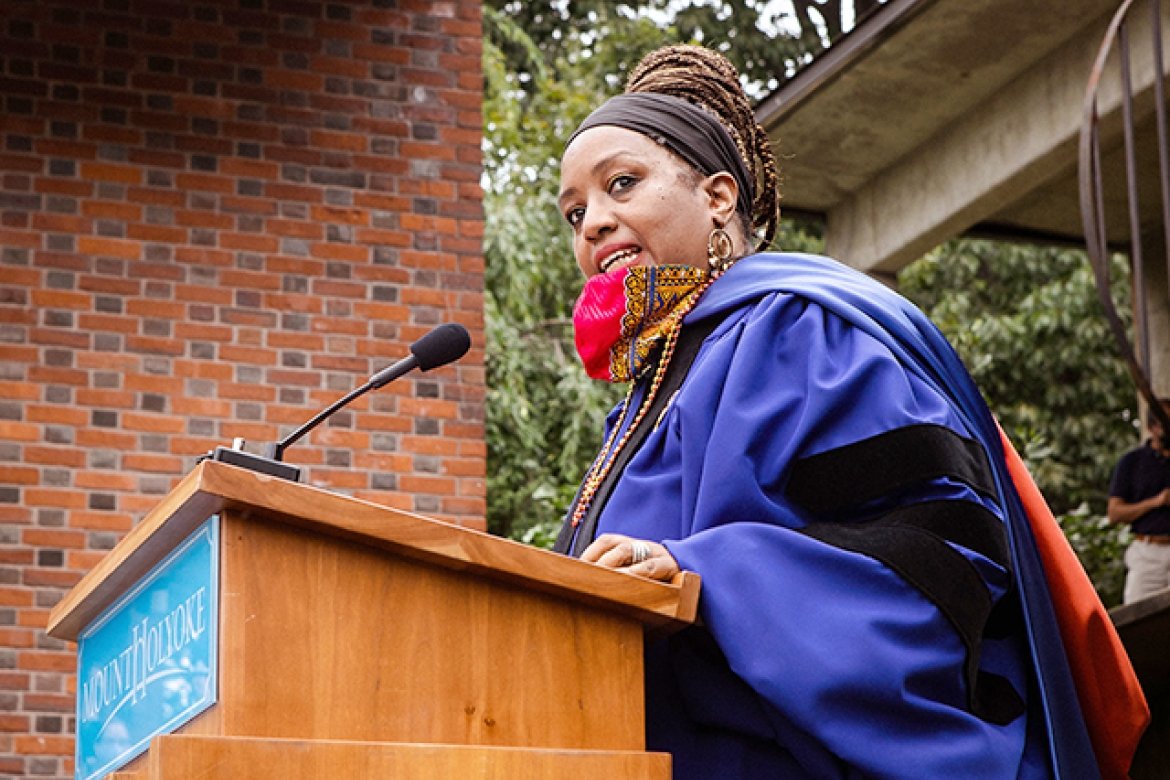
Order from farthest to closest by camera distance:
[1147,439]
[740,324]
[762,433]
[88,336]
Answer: [1147,439], [88,336], [740,324], [762,433]

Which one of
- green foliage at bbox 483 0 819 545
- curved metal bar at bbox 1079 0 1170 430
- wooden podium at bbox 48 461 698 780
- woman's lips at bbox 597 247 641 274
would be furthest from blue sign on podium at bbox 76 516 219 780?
green foliage at bbox 483 0 819 545

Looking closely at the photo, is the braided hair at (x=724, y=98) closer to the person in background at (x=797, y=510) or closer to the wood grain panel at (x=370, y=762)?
the person in background at (x=797, y=510)

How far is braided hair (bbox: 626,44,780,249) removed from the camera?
3172mm

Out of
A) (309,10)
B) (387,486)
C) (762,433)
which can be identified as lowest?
(762,433)

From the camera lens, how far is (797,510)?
2449 mm

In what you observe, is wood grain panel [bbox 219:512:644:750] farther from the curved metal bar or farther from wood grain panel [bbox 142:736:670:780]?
the curved metal bar

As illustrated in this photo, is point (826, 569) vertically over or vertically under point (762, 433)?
under

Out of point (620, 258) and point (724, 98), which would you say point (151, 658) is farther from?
point (724, 98)

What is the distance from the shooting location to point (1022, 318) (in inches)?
597

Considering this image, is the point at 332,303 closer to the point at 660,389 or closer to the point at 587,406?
the point at 660,389

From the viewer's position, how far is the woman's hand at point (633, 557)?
223 cm

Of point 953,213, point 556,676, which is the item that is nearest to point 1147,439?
point 953,213

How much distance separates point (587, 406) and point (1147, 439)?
5053mm


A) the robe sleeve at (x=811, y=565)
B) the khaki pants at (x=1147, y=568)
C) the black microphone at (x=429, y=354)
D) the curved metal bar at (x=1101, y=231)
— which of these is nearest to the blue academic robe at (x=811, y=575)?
the robe sleeve at (x=811, y=565)
